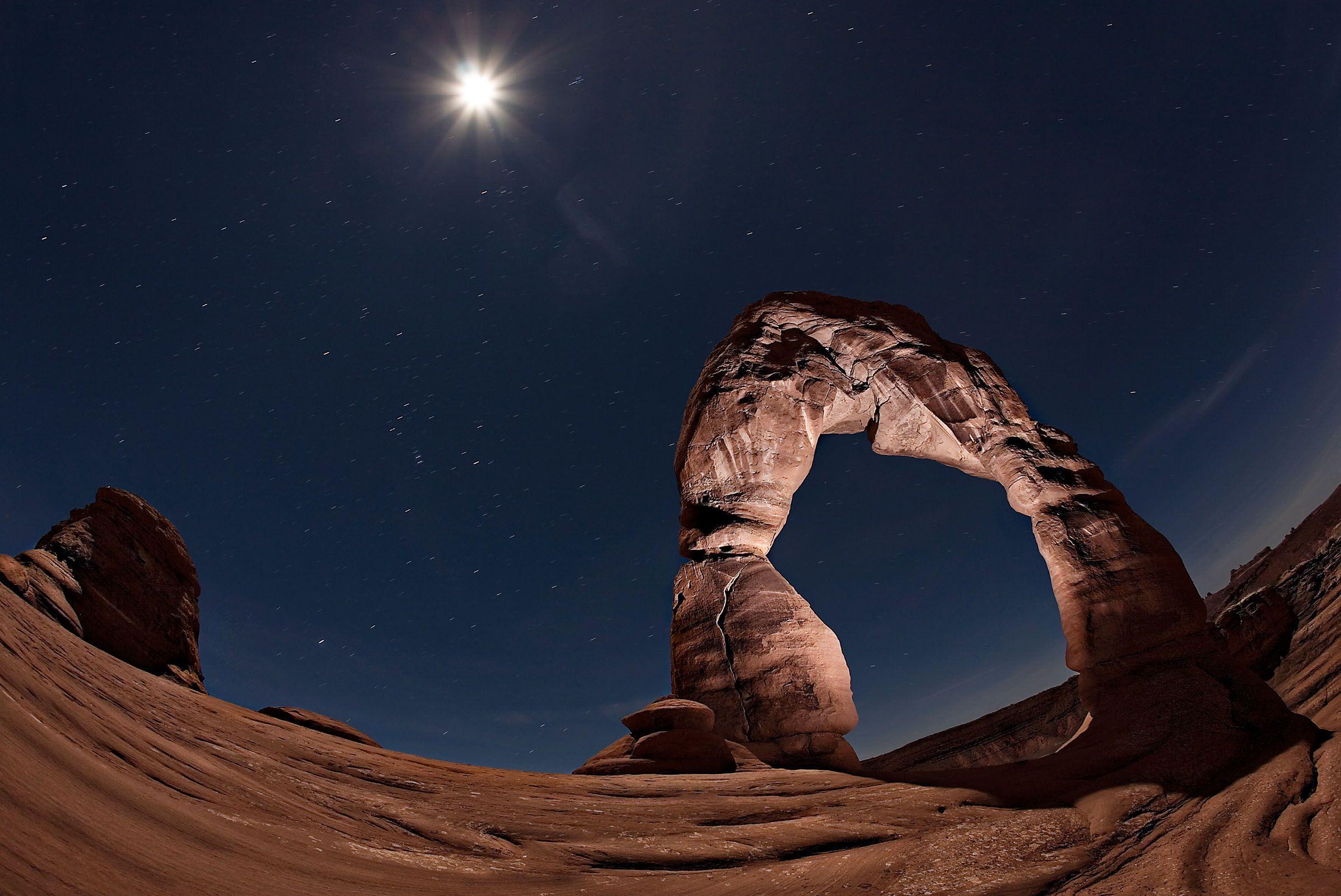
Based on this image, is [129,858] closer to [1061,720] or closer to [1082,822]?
[1082,822]

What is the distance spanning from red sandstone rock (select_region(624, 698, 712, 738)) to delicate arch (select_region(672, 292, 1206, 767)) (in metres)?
2.17

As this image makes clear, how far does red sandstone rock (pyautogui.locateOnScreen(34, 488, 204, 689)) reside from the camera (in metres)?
8.30

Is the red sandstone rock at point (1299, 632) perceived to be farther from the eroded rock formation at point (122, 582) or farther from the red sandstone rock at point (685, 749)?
the eroded rock formation at point (122, 582)

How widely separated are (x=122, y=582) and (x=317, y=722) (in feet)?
10.7

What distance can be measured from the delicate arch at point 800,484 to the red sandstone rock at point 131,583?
933cm

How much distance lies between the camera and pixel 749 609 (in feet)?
47.4

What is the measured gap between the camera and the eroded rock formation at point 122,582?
787 cm

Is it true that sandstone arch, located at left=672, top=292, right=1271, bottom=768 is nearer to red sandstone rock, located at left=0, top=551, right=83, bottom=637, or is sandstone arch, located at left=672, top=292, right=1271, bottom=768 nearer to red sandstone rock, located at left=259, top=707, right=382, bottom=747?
red sandstone rock, located at left=259, top=707, right=382, bottom=747

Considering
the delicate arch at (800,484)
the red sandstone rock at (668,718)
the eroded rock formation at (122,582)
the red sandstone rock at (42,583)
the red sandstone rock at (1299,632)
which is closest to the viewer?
the red sandstone rock at (42,583)

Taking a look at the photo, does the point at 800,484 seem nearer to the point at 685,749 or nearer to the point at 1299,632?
the point at 685,749

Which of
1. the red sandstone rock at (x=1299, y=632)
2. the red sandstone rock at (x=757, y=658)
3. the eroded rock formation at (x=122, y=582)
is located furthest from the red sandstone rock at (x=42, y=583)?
the red sandstone rock at (x=1299, y=632)

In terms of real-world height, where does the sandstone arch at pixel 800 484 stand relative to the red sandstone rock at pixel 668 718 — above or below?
above

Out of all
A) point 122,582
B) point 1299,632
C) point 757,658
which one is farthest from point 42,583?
point 1299,632

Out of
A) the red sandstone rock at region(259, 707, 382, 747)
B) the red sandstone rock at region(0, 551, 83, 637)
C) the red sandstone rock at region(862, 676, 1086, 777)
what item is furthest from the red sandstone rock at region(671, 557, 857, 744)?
the red sandstone rock at region(862, 676, 1086, 777)
